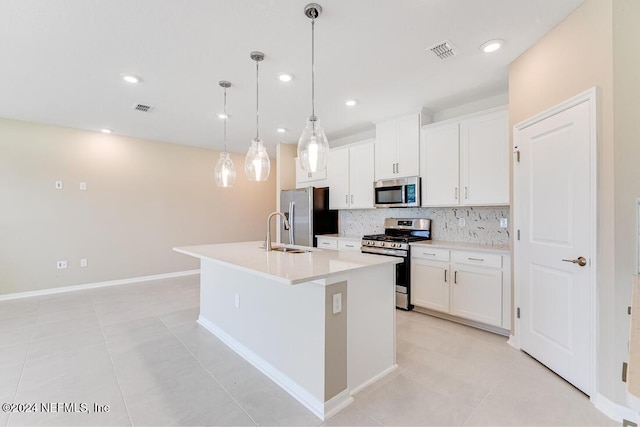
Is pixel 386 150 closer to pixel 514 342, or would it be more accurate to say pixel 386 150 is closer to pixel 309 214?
pixel 309 214

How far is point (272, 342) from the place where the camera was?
2.27 meters

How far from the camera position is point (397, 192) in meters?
4.07

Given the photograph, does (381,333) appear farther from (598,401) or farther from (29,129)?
(29,129)

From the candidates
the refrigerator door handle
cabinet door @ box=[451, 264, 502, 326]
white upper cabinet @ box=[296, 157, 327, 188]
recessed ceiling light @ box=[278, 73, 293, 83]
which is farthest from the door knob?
the refrigerator door handle

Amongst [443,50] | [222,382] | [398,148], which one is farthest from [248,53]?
[222,382]

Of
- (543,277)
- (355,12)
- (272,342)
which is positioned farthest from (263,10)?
(543,277)

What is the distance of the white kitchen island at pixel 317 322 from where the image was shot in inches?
72.2

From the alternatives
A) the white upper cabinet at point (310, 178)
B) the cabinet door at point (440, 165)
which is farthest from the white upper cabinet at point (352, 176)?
the cabinet door at point (440, 165)

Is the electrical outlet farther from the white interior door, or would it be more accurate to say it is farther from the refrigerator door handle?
the refrigerator door handle

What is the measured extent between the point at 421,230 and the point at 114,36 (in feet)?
12.8

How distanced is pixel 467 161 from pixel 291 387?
296 cm

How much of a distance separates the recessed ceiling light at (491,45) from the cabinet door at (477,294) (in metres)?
2.05

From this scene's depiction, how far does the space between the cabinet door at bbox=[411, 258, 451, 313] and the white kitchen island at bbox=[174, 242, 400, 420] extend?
4.32 feet

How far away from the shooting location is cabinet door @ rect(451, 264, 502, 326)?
9.73 feet
